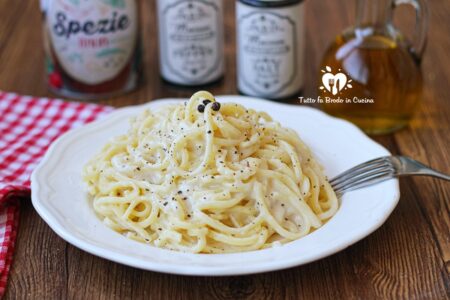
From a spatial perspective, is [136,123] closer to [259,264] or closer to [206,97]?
[206,97]

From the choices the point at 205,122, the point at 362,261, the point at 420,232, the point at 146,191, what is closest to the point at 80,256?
the point at 146,191

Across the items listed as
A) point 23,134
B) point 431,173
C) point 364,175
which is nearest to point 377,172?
point 364,175

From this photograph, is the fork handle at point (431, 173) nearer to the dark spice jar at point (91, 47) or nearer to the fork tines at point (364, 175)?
the fork tines at point (364, 175)

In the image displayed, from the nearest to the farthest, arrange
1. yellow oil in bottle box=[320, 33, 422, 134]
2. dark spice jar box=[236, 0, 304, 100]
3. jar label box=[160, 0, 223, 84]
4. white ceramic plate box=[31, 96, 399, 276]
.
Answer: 1. white ceramic plate box=[31, 96, 399, 276]
2. yellow oil in bottle box=[320, 33, 422, 134]
3. dark spice jar box=[236, 0, 304, 100]
4. jar label box=[160, 0, 223, 84]

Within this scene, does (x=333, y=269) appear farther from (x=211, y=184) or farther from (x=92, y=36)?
(x=92, y=36)

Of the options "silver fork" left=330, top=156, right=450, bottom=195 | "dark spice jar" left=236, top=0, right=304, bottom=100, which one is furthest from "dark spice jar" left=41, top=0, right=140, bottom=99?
"silver fork" left=330, top=156, right=450, bottom=195

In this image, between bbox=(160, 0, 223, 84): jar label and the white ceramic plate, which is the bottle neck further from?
bbox=(160, 0, 223, 84): jar label

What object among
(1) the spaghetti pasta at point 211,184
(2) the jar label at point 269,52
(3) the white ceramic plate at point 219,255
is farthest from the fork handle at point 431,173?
(2) the jar label at point 269,52
